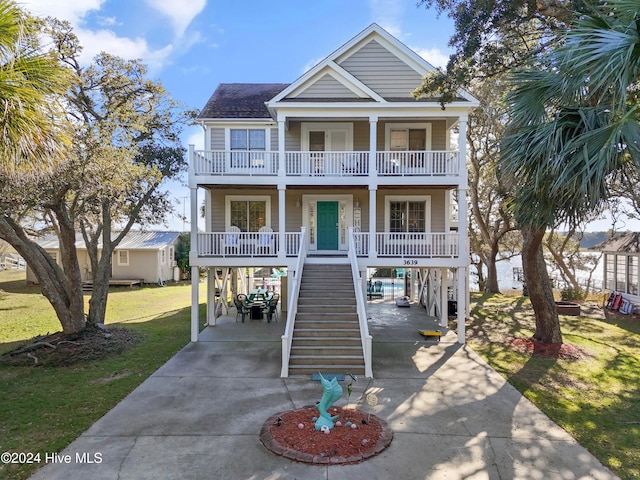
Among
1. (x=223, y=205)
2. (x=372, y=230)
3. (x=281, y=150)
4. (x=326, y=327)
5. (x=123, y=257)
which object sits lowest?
(x=326, y=327)

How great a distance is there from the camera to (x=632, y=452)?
586cm

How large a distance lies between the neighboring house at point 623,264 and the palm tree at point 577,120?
46.3 feet

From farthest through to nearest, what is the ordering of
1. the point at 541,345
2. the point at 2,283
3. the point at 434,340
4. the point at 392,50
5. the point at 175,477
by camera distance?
the point at 2,283 → the point at 392,50 → the point at 434,340 → the point at 541,345 → the point at 175,477

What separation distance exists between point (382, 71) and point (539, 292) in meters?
9.21

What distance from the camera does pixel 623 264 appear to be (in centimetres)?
1975

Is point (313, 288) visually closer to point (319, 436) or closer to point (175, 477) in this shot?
point (319, 436)

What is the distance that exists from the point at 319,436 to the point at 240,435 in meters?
1.35

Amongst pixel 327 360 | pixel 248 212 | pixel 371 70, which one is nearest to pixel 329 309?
pixel 327 360

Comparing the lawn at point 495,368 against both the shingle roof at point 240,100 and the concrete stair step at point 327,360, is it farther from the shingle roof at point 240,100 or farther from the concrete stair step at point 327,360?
the shingle roof at point 240,100

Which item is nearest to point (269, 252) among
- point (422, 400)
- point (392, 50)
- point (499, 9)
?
point (422, 400)

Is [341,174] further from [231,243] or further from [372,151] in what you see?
[231,243]

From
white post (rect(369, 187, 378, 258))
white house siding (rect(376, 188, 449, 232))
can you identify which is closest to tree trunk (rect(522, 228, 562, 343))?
white house siding (rect(376, 188, 449, 232))

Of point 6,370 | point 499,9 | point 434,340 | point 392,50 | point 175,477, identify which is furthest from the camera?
point 392,50

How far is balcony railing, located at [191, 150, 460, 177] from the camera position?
1325 centimetres
